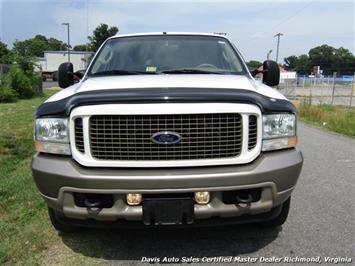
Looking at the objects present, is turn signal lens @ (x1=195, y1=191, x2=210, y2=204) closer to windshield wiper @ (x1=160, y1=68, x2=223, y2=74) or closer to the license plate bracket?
the license plate bracket

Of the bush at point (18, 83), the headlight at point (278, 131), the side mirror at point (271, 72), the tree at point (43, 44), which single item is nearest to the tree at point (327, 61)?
the tree at point (43, 44)

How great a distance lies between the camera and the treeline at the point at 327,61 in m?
107

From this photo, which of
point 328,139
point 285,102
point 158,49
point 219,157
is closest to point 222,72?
point 158,49

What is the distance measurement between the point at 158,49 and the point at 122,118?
1.90 meters

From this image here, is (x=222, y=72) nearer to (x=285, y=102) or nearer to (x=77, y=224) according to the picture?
(x=285, y=102)

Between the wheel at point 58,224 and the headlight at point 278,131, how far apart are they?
178cm

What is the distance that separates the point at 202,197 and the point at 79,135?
3.27 feet

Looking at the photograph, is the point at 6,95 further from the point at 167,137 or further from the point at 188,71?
the point at 167,137

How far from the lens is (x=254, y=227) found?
14.3 ft

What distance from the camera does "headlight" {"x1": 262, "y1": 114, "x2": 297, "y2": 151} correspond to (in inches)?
137

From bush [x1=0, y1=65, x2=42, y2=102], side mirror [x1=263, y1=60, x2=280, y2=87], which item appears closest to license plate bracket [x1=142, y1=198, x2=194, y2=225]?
side mirror [x1=263, y1=60, x2=280, y2=87]

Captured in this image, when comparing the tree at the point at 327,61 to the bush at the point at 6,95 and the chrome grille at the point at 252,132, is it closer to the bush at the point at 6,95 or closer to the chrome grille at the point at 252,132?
the bush at the point at 6,95

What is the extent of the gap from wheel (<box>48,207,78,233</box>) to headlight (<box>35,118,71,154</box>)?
672mm

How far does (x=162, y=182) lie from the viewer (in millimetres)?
3225
